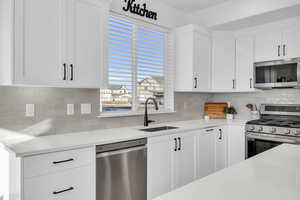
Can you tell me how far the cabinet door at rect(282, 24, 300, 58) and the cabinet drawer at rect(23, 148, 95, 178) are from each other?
123 inches

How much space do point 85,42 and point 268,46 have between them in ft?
9.21

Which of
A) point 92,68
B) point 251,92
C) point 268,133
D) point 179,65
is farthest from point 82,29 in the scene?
point 251,92

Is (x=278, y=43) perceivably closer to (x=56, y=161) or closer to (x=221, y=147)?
(x=221, y=147)

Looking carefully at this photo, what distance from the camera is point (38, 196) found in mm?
1713

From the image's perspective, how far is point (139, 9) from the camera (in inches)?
127

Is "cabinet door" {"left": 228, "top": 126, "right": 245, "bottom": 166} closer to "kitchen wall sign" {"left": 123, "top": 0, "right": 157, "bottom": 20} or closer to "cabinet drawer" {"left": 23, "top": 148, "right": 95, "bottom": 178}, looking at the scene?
"kitchen wall sign" {"left": 123, "top": 0, "right": 157, "bottom": 20}

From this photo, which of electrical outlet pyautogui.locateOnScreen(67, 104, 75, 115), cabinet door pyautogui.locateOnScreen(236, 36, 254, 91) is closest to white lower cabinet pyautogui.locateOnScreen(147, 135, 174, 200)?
electrical outlet pyautogui.locateOnScreen(67, 104, 75, 115)

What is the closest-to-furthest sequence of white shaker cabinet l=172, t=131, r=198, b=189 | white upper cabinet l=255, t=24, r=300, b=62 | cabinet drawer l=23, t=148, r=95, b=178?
cabinet drawer l=23, t=148, r=95, b=178, white shaker cabinet l=172, t=131, r=198, b=189, white upper cabinet l=255, t=24, r=300, b=62

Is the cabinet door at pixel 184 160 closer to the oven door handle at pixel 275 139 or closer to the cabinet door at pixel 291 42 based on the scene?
the oven door handle at pixel 275 139

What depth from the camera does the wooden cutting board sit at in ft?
13.7

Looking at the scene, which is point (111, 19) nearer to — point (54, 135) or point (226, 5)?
point (54, 135)

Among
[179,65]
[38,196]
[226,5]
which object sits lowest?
[38,196]

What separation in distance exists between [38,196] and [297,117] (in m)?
3.62

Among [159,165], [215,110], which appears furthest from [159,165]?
[215,110]
